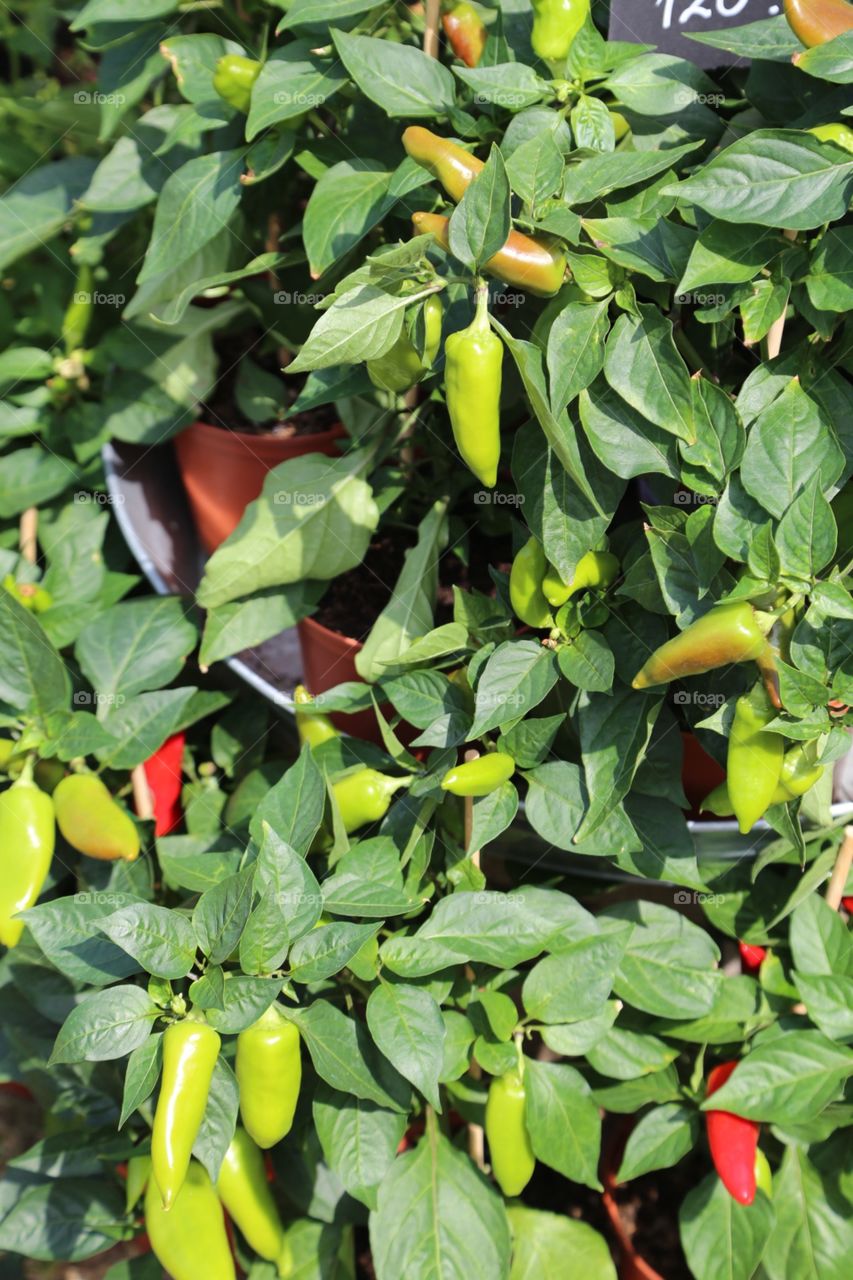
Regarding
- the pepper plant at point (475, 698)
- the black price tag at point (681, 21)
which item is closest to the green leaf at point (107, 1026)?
the pepper plant at point (475, 698)

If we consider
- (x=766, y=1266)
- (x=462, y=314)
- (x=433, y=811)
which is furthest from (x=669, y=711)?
(x=766, y=1266)

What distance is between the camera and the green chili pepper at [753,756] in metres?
0.66

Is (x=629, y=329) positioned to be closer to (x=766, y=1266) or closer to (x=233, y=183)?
(x=233, y=183)

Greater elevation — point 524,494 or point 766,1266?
point 524,494

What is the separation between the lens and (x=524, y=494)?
2.46 feet

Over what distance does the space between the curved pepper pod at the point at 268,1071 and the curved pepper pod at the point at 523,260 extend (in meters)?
0.46

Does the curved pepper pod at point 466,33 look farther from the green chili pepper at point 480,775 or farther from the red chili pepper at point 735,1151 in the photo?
the red chili pepper at point 735,1151

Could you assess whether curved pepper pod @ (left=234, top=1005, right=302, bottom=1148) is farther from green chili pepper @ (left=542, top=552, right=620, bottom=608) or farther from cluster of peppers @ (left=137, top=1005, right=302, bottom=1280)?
green chili pepper @ (left=542, top=552, right=620, bottom=608)

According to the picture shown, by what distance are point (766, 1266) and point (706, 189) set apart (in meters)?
0.80

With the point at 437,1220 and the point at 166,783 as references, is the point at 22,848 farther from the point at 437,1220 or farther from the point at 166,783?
the point at 437,1220

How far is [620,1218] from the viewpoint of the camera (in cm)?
109

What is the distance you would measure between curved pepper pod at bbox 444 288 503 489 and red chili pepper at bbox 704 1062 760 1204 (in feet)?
1.84

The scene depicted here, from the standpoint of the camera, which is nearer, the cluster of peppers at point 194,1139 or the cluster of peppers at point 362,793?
the cluster of peppers at point 194,1139

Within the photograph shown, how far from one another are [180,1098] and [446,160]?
0.56 meters
